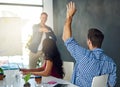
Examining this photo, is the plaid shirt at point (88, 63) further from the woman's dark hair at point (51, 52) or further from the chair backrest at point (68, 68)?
the chair backrest at point (68, 68)

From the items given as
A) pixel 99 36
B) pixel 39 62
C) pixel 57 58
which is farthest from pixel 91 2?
pixel 99 36

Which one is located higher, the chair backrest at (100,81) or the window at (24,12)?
the window at (24,12)

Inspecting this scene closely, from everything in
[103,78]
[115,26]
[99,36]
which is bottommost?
[103,78]

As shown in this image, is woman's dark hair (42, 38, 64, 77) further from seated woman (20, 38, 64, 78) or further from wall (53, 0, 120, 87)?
wall (53, 0, 120, 87)

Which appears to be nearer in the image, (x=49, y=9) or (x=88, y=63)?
(x=88, y=63)

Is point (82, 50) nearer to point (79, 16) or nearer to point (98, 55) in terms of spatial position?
point (98, 55)

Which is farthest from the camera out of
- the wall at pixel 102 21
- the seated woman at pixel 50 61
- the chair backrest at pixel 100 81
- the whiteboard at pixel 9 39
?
the wall at pixel 102 21

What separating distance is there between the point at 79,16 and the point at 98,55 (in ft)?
10.6

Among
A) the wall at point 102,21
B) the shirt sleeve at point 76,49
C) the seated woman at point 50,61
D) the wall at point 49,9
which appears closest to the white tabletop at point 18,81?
the seated woman at point 50,61

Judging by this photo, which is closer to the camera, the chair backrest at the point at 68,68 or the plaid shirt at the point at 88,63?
the plaid shirt at the point at 88,63

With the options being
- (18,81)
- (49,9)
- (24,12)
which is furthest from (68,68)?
(24,12)

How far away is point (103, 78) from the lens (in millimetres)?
2684

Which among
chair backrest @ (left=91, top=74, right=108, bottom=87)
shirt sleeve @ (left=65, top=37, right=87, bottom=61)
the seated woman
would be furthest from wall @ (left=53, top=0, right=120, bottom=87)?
shirt sleeve @ (left=65, top=37, right=87, bottom=61)

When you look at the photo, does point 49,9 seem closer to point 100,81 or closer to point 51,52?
point 51,52
